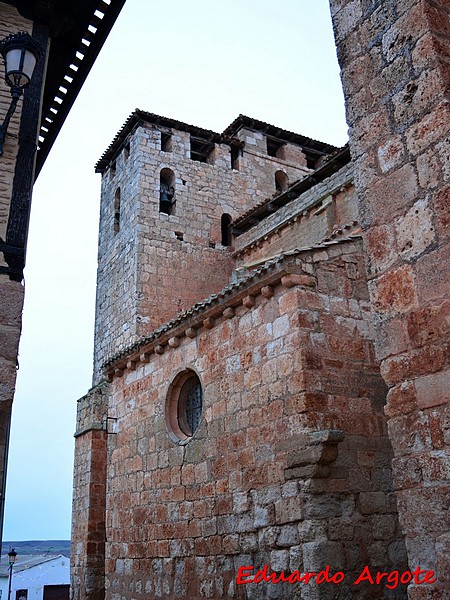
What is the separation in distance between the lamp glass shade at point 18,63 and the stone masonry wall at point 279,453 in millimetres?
3226

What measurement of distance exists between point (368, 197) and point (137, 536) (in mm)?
6427

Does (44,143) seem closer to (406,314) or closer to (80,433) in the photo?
(80,433)

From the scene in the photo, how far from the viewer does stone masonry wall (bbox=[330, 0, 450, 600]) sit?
3.10 metres

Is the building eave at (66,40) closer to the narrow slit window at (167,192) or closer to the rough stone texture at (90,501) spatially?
the rough stone texture at (90,501)

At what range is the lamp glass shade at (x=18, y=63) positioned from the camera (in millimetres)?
5691

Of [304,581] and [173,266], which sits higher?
[173,266]

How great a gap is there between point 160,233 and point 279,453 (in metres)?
11.1

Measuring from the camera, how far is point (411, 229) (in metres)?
3.45

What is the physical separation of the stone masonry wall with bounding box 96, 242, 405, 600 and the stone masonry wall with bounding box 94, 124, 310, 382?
759cm

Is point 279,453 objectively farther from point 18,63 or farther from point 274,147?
point 274,147

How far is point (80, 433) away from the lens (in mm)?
11898

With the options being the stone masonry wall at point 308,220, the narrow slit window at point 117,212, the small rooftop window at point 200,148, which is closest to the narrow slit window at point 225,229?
the stone masonry wall at point 308,220

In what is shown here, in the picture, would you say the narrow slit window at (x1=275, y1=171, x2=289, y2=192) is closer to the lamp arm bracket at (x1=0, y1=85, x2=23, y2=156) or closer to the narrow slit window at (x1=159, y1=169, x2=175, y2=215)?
the narrow slit window at (x1=159, y1=169, x2=175, y2=215)

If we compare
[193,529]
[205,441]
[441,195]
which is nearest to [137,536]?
[193,529]
